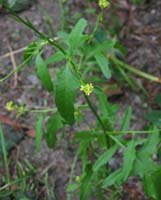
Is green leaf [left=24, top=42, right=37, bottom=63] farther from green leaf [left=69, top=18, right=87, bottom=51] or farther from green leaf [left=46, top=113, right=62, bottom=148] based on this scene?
green leaf [left=46, top=113, right=62, bottom=148]

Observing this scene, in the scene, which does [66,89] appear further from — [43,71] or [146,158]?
[146,158]

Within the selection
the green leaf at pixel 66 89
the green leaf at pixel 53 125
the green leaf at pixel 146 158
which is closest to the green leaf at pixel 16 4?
the green leaf at pixel 66 89

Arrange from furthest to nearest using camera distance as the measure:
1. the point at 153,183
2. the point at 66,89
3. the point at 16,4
A: the point at 16,4 → the point at 153,183 → the point at 66,89

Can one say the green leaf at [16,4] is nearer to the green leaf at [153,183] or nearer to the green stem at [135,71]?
the green stem at [135,71]

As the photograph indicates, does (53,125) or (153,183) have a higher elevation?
(53,125)

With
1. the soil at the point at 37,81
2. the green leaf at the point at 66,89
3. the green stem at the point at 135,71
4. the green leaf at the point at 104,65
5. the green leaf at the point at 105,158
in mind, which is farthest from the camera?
the green stem at the point at 135,71

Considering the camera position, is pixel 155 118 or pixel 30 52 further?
pixel 155 118

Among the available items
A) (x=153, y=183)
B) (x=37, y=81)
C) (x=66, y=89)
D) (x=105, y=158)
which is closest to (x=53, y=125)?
(x=105, y=158)

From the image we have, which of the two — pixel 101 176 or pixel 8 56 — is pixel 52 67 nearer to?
pixel 8 56

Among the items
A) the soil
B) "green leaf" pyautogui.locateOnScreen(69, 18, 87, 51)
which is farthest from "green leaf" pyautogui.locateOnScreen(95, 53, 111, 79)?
the soil
